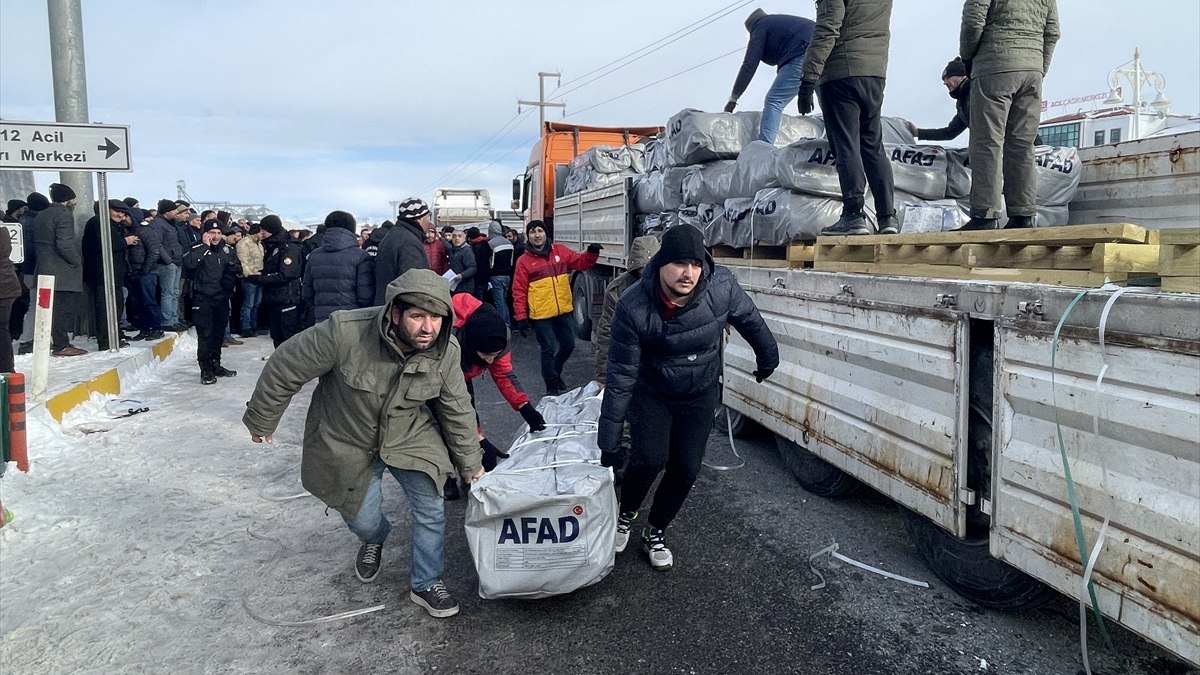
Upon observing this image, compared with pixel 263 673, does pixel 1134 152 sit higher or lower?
higher

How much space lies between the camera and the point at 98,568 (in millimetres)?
3719

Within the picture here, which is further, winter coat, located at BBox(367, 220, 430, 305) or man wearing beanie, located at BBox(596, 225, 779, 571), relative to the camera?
winter coat, located at BBox(367, 220, 430, 305)

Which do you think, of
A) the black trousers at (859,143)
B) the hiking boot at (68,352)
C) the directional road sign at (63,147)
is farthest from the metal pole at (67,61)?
the black trousers at (859,143)

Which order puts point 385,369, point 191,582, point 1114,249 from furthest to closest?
point 191,582 → point 385,369 → point 1114,249

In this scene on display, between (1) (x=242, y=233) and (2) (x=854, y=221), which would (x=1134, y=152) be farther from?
(1) (x=242, y=233)

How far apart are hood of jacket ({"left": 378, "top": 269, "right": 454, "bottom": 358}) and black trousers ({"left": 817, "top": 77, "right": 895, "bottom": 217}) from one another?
2622mm

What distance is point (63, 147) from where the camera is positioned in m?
7.30

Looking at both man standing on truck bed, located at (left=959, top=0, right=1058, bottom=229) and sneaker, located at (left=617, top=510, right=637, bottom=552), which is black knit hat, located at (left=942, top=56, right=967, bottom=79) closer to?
man standing on truck bed, located at (left=959, top=0, right=1058, bottom=229)

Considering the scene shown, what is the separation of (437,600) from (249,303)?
9964 millimetres

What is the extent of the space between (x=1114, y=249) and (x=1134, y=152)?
2.17m

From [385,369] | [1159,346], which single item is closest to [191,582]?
[385,369]

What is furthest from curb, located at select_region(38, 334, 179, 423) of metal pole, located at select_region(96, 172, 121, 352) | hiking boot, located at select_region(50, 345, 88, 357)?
hiking boot, located at select_region(50, 345, 88, 357)

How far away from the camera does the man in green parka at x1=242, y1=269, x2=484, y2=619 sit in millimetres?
3180

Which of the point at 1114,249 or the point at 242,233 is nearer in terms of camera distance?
the point at 1114,249
